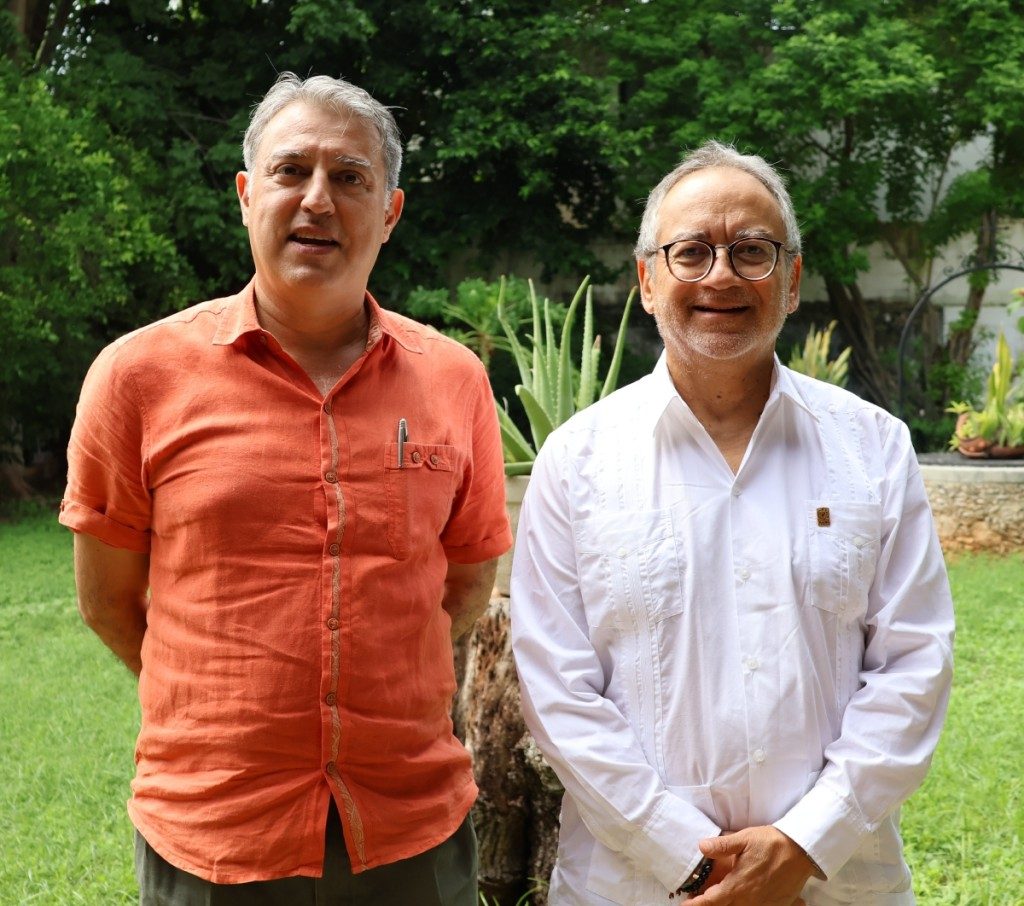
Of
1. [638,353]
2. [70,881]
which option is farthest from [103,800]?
[638,353]

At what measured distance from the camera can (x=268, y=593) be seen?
1759mm

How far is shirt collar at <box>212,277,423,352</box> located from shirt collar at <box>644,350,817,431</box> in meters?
0.40

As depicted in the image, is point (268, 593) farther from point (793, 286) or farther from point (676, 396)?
point (793, 286)

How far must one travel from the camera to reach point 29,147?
9453 mm

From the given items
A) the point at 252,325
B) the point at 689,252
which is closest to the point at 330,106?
the point at 252,325

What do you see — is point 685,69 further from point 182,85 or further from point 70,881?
point 70,881

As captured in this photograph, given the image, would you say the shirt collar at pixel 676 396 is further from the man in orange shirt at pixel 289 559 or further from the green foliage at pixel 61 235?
the green foliage at pixel 61 235

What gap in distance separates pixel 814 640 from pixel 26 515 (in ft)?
32.9

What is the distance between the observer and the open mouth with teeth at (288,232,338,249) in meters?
1.89

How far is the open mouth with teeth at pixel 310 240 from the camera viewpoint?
189 centimetres

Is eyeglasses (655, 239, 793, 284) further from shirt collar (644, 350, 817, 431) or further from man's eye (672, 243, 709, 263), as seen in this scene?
shirt collar (644, 350, 817, 431)

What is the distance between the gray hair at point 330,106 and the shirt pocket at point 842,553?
89 centimetres

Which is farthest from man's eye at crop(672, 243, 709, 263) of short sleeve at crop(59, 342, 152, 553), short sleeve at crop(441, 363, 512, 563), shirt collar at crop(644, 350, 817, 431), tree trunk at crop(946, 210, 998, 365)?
tree trunk at crop(946, 210, 998, 365)

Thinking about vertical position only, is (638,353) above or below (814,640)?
below
